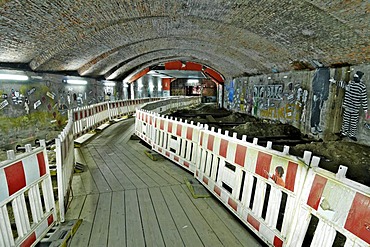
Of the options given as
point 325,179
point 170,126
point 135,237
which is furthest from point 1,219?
point 170,126

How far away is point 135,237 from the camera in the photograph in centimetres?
259

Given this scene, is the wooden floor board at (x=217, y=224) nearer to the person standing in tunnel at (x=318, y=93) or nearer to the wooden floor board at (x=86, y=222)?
the wooden floor board at (x=86, y=222)

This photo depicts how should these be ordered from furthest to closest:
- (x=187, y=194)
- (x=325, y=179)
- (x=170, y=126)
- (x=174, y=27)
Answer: (x=174, y=27), (x=170, y=126), (x=187, y=194), (x=325, y=179)

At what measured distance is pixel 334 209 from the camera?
184 centimetres

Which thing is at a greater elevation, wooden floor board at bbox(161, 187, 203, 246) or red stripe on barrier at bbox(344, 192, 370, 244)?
red stripe on barrier at bbox(344, 192, 370, 244)

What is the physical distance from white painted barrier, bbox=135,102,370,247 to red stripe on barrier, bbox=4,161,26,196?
Answer: 257cm

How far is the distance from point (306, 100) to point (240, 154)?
6.76 meters

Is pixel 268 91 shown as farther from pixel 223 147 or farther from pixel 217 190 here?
pixel 217 190

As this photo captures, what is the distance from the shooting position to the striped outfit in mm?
6160

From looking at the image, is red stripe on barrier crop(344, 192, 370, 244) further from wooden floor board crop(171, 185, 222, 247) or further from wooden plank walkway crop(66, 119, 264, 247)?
wooden floor board crop(171, 185, 222, 247)

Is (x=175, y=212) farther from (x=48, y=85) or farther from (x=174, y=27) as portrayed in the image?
(x=48, y=85)

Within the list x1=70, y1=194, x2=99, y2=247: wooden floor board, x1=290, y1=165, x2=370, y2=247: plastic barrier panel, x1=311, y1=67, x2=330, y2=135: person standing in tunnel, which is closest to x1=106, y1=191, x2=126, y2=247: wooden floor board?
x1=70, y1=194, x2=99, y2=247: wooden floor board

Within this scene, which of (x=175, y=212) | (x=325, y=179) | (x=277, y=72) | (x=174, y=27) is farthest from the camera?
(x=277, y=72)

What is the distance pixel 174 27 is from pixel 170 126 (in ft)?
16.5
